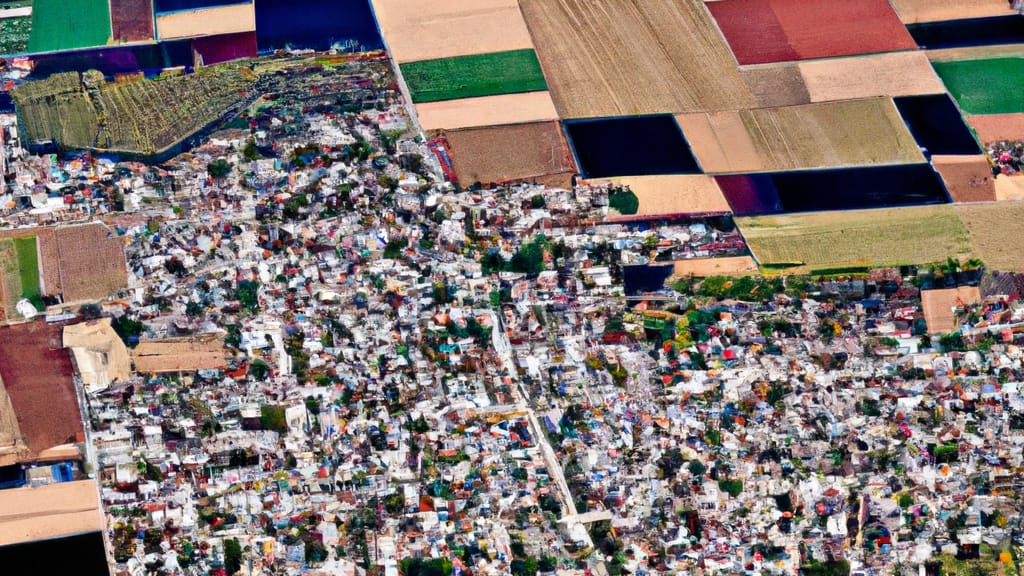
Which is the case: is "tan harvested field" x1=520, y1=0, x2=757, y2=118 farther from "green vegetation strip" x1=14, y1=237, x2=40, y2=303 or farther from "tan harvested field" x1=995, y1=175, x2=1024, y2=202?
"green vegetation strip" x1=14, y1=237, x2=40, y2=303

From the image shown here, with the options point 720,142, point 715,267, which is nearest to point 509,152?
point 720,142

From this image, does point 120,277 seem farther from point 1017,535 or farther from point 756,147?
point 1017,535

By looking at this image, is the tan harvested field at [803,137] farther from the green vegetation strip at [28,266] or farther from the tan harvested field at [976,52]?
the green vegetation strip at [28,266]

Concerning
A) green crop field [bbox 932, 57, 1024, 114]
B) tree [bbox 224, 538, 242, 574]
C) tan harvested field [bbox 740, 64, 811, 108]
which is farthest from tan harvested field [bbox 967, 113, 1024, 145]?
tree [bbox 224, 538, 242, 574]

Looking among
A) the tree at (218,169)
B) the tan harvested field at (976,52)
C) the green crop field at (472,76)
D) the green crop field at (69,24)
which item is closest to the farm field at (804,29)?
the tan harvested field at (976,52)

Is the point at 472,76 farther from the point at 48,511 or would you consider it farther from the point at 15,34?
the point at 48,511
